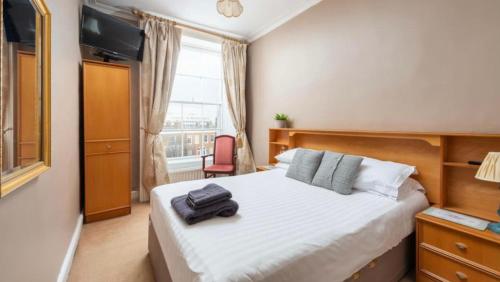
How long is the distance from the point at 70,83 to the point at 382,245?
9.81 ft

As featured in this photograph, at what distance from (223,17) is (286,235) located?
355cm

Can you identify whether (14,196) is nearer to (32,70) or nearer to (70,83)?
(32,70)

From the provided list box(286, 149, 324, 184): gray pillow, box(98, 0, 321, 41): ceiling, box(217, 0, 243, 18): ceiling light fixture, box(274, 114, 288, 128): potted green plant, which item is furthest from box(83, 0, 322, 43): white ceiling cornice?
box(286, 149, 324, 184): gray pillow

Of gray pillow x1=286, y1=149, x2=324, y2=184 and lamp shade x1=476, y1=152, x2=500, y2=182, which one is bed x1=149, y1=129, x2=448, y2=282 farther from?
lamp shade x1=476, y1=152, x2=500, y2=182

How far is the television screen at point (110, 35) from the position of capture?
8.85 feet

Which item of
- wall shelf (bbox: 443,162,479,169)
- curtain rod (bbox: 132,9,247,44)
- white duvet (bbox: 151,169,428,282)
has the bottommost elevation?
white duvet (bbox: 151,169,428,282)

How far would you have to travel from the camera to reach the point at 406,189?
1.99 meters

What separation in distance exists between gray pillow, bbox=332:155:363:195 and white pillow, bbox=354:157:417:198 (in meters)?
0.08

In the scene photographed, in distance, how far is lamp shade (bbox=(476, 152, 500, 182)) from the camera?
1407 millimetres

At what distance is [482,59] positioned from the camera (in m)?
1.73

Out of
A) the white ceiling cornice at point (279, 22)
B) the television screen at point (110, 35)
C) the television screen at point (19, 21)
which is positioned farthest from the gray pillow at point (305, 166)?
the television screen at point (110, 35)

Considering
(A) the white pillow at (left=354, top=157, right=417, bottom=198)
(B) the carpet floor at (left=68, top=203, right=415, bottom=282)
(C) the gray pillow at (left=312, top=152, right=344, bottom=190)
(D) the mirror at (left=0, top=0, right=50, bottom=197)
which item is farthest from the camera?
(C) the gray pillow at (left=312, top=152, right=344, bottom=190)

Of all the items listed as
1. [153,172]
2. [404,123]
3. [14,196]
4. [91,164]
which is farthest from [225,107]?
[14,196]

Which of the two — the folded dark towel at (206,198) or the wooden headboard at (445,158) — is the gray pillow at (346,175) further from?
the folded dark towel at (206,198)
